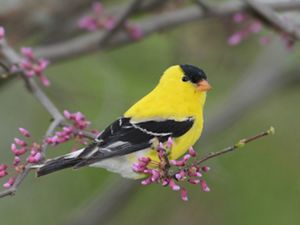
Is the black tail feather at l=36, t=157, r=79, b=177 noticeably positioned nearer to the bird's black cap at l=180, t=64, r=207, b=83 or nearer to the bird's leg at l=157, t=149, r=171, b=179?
the bird's leg at l=157, t=149, r=171, b=179

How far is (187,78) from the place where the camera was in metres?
4.61

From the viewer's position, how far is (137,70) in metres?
7.45

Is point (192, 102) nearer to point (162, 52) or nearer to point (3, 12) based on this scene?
point (3, 12)

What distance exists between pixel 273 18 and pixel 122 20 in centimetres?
111

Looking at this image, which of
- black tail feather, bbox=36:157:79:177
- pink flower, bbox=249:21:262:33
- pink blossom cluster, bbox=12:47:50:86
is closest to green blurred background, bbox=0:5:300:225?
pink flower, bbox=249:21:262:33

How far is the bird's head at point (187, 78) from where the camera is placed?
14.9 ft

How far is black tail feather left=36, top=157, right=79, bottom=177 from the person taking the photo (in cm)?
391

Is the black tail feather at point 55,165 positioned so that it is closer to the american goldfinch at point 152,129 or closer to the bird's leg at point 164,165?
the american goldfinch at point 152,129

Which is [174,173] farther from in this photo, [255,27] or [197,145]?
[197,145]

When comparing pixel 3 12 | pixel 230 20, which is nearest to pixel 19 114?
pixel 3 12

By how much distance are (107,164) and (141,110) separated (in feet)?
1.13

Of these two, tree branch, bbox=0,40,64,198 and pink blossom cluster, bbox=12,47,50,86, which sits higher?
pink blossom cluster, bbox=12,47,50,86

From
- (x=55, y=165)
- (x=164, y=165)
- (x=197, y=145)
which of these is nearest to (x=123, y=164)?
(x=55, y=165)

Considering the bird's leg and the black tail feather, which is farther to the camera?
the black tail feather
